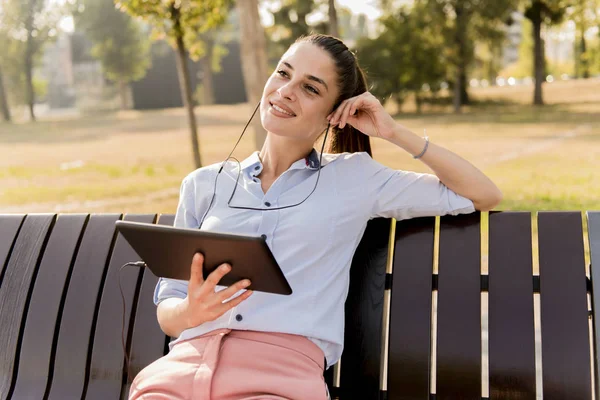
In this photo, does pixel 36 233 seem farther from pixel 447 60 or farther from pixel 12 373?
pixel 447 60

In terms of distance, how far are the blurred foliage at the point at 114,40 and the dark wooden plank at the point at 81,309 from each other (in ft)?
168

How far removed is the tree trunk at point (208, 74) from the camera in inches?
1984

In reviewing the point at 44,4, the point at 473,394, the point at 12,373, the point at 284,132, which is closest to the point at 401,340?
the point at 473,394

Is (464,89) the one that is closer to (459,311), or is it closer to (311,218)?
(459,311)

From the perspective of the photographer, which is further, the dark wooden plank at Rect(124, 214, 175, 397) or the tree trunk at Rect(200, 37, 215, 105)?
the tree trunk at Rect(200, 37, 215, 105)

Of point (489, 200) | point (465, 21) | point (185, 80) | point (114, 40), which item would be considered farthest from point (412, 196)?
point (114, 40)

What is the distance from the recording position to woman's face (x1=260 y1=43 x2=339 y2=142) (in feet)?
9.05

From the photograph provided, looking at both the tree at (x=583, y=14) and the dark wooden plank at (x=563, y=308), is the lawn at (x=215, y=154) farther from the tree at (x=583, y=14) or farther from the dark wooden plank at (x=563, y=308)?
the dark wooden plank at (x=563, y=308)

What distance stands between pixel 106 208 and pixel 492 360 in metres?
9.65

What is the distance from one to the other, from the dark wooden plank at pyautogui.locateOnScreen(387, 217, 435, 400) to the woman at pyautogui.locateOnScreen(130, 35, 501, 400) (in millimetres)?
122

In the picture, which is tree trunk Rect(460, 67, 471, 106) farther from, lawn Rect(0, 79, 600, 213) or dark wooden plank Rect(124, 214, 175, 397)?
dark wooden plank Rect(124, 214, 175, 397)

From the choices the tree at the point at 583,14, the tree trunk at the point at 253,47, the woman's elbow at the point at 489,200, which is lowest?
the woman's elbow at the point at 489,200

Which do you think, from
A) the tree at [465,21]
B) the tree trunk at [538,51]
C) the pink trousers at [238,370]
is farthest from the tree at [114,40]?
the pink trousers at [238,370]

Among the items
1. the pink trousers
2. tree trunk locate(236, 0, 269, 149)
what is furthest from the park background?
the pink trousers
